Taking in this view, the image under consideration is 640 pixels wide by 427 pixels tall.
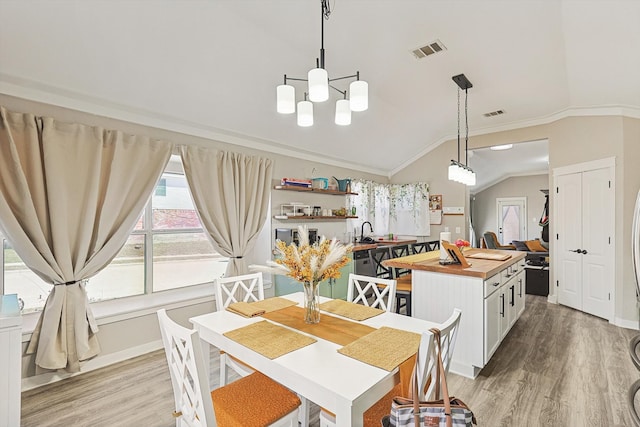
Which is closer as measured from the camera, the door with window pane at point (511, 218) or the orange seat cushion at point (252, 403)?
the orange seat cushion at point (252, 403)

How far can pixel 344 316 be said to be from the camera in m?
1.96

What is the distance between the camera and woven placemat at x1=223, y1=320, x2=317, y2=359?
1482 millimetres

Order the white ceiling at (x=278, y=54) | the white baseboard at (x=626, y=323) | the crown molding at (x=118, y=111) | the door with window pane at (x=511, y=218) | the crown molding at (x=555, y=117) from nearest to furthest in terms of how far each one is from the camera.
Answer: the white ceiling at (x=278, y=54) → the crown molding at (x=118, y=111) → the white baseboard at (x=626, y=323) → the crown molding at (x=555, y=117) → the door with window pane at (x=511, y=218)

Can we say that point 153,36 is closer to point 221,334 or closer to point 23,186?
point 23,186

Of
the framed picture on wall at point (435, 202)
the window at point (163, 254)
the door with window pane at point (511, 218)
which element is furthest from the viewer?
the door with window pane at point (511, 218)

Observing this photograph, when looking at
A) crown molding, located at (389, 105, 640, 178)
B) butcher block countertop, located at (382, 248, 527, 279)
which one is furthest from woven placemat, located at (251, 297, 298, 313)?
crown molding, located at (389, 105, 640, 178)

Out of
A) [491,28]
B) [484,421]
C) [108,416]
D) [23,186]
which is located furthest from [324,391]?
[491,28]

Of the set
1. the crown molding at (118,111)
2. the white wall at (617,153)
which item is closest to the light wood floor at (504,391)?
the white wall at (617,153)

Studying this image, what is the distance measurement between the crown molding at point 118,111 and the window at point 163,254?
Answer: 0.40 metres

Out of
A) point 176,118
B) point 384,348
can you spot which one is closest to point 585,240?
point 384,348

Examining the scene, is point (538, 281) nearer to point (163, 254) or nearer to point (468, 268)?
point (468, 268)

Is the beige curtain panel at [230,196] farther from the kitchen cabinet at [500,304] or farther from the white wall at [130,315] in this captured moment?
the kitchen cabinet at [500,304]

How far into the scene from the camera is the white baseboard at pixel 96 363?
2.44 m

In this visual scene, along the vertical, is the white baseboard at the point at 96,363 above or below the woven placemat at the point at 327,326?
below
